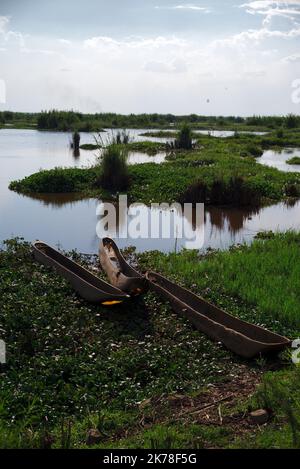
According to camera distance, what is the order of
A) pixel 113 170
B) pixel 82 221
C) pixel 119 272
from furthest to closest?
pixel 113 170
pixel 82 221
pixel 119 272

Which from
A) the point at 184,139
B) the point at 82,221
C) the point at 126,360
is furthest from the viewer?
the point at 184,139

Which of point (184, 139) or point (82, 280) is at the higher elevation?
point (184, 139)

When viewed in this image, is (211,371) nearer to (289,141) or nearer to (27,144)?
(27,144)

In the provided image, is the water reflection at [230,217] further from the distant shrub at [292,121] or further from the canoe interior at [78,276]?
the distant shrub at [292,121]

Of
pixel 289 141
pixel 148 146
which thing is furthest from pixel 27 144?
pixel 289 141

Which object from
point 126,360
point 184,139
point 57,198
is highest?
point 184,139

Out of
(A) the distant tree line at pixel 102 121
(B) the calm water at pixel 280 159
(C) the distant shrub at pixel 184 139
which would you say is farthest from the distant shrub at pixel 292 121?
(C) the distant shrub at pixel 184 139

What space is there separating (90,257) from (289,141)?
2662cm

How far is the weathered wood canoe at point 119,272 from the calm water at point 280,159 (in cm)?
1310

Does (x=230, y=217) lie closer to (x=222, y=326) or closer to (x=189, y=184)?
(x=189, y=184)

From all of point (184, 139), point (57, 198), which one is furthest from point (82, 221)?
point (184, 139)

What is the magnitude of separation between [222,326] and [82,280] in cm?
186

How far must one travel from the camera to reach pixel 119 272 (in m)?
7.48

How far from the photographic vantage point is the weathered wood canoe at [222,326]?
5.44 meters
